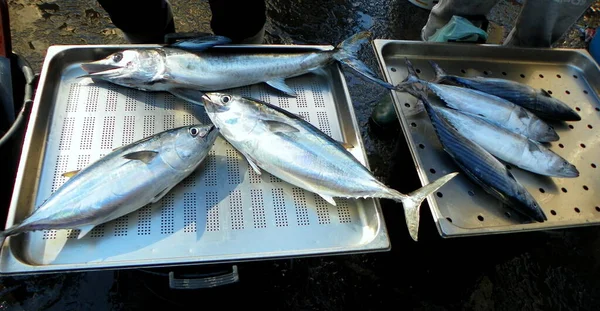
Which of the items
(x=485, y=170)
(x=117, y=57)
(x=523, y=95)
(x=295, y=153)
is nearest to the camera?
(x=295, y=153)

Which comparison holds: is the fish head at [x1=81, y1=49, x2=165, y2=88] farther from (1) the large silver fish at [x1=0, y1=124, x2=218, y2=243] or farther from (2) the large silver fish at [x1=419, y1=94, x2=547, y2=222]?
(2) the large silver fish at [x1=419, y1=94, x2=547, y2=222]

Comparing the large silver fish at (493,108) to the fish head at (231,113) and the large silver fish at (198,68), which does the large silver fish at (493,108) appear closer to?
the large silver fish at (198,68)

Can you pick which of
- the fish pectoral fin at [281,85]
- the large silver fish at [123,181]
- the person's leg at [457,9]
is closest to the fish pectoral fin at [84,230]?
the large silver fish at [123,181]

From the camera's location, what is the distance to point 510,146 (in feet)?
8.01

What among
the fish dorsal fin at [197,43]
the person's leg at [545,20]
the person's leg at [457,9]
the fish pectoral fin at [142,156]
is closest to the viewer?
the fish pectoral fin at [142,156]

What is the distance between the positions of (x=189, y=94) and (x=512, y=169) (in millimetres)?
2071

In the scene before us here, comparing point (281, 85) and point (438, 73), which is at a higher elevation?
point (438, 73)

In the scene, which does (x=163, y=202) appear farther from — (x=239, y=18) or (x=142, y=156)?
(x=239, y=18)

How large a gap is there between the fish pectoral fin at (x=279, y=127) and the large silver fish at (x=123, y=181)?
1.00ft

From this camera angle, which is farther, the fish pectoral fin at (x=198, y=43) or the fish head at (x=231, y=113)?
the fish pectoral fin at (x=198, y=43)

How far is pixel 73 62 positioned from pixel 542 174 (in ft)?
9.91

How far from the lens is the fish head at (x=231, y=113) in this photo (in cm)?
219

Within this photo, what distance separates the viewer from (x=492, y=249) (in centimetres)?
263

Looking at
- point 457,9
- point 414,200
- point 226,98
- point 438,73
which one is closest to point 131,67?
point 226,98
